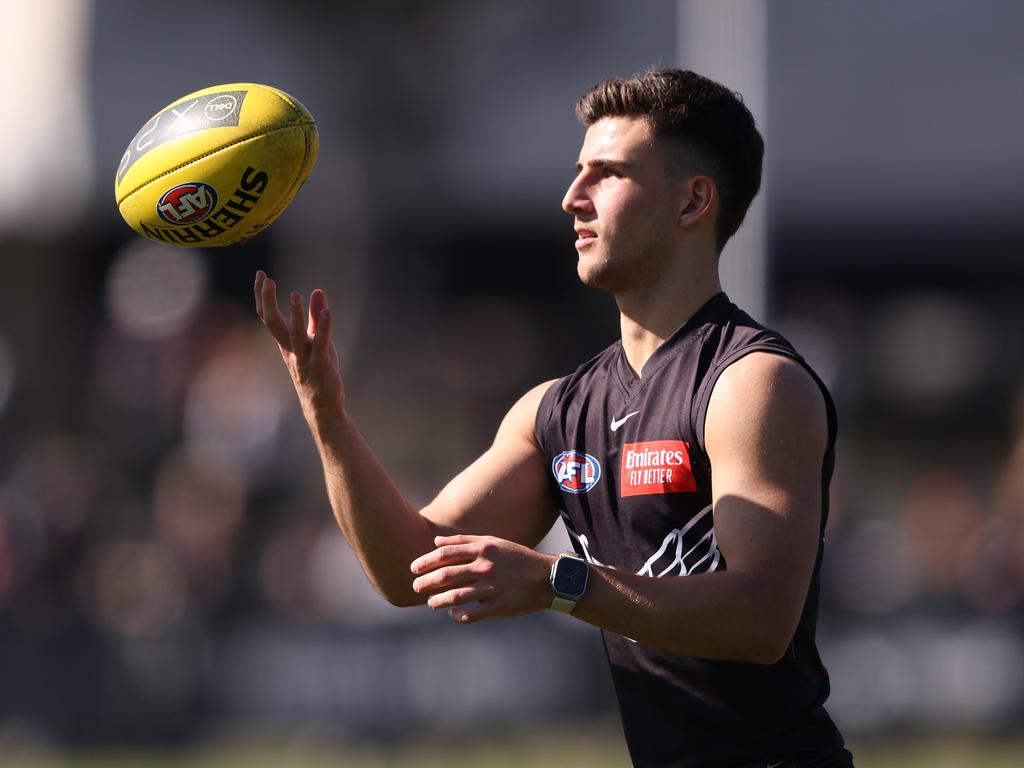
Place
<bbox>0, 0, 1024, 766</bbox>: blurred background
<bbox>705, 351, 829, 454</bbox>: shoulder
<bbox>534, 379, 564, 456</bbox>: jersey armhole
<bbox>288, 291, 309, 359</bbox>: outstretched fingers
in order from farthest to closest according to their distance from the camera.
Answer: <bbox>0, 0, 1024, 766</bbox>: blurred background, <bbox>534, 379, 564, 456</bbox>: jersey armhole, <bbox>288, 291, 309, 359</bbox>: outstretched fingers, <bbox>705, 351, 829, 454</bbox>: shoulder

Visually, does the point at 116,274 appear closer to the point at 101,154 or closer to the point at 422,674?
the point at 101,154

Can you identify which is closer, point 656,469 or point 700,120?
point 656,469

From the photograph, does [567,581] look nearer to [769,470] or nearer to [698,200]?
[769,470]

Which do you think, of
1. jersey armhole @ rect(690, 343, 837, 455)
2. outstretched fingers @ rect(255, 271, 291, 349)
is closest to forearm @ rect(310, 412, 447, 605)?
outstretched fingers @ rect(255, 271, 291, 349)

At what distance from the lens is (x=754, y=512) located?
4.64 metres

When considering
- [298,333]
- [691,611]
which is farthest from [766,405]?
[298,333]

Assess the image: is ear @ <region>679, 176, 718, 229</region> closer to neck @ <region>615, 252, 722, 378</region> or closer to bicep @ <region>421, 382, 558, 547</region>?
neck @ <region>615, 252, 722, 378</region>

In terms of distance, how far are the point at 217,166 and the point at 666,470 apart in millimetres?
1755

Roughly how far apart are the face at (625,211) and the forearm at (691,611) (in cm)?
111

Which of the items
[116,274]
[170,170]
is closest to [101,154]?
[116,274]

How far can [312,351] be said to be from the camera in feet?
16.9

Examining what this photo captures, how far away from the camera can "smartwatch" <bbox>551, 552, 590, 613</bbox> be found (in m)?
4.39

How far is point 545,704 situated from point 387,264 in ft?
28.2

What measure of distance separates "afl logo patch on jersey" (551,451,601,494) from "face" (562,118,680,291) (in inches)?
20.7
